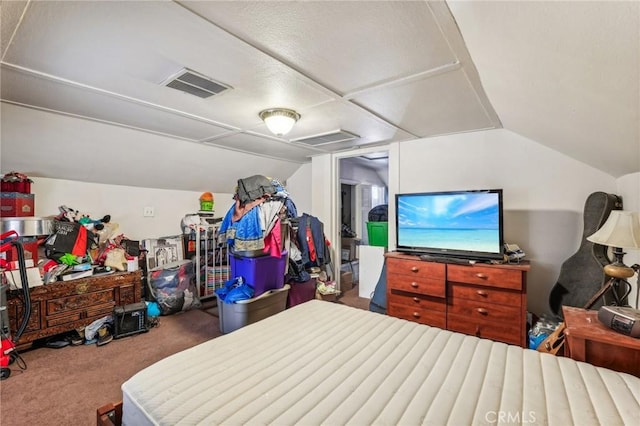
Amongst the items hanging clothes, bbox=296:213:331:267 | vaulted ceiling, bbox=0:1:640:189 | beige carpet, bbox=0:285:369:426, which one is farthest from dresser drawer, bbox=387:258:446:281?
beige carpet, bbox=0:285:369:426

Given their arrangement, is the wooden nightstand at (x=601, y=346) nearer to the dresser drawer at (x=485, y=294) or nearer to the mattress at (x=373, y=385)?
the mattress at (x=373, y=385)

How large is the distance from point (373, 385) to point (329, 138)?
2.76m

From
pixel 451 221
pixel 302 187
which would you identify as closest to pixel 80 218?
pixel 302 187

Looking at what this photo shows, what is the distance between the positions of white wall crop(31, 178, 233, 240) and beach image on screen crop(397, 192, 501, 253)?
3.11m

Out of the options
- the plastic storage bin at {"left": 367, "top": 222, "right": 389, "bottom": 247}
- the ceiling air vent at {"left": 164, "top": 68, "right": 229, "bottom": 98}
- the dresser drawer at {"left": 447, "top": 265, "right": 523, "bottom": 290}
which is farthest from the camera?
the plastic storage bin at {"left": 367, "top": 222, "right": 389, "bottom": 247}

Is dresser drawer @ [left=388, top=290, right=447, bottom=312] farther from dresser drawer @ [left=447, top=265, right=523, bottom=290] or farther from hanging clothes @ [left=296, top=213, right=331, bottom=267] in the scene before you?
hanging clothes @ [left=296, top=213, right=331, bottom=267]

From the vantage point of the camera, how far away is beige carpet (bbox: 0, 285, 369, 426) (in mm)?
1814

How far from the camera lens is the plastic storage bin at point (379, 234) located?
4.07 m

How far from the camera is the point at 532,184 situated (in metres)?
2.93

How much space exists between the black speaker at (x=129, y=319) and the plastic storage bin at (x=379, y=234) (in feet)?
9.76

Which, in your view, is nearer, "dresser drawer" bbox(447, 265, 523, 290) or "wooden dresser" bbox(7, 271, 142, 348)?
"dresser drawer" bbox(447, 265, 523, 290)

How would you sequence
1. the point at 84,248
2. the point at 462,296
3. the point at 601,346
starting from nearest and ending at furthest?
the point at 601,346, the point at 462,296, the point at 84,248
